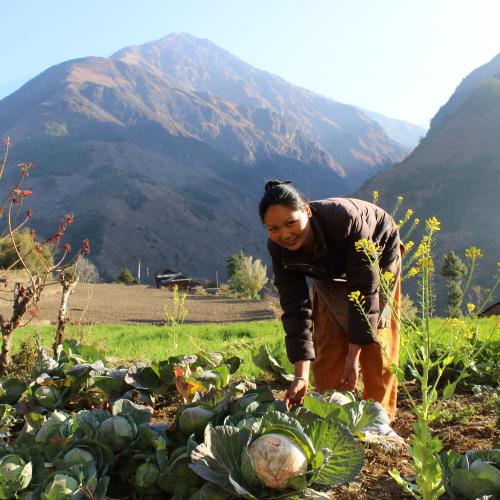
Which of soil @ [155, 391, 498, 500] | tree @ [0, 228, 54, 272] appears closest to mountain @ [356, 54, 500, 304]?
tree @ [0, 228, 54, 272]

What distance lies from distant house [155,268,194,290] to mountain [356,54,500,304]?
28575 millimetres

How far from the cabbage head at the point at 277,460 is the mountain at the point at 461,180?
5280 centimetres

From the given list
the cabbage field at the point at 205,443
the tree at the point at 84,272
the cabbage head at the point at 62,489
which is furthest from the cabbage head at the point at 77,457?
the tree at the point at 84,272

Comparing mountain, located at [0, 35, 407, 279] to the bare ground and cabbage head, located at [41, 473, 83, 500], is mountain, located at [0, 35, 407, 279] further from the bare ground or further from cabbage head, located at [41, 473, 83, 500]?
cabbage head, located at [41, 473, 83, 500]

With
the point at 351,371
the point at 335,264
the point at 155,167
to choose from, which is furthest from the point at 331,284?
the point at 155,167

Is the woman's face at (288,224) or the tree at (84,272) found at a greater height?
the woman's face at (288,224)

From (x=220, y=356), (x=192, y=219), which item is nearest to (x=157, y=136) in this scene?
(x=192, y=219)

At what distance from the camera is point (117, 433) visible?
80.5 inches

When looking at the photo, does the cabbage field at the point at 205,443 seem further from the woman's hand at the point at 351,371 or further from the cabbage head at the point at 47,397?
the woman's hand at the point at 351,371

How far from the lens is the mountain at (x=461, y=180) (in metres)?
59.7

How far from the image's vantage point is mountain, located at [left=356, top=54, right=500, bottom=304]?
196 feet

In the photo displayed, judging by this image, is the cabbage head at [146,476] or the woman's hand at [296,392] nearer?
the cabbage head at [146,476]

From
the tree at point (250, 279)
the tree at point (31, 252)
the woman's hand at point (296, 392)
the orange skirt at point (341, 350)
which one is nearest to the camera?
the woman's hand at point (296, 392)

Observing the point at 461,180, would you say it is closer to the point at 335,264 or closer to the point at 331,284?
the point at 331,284
